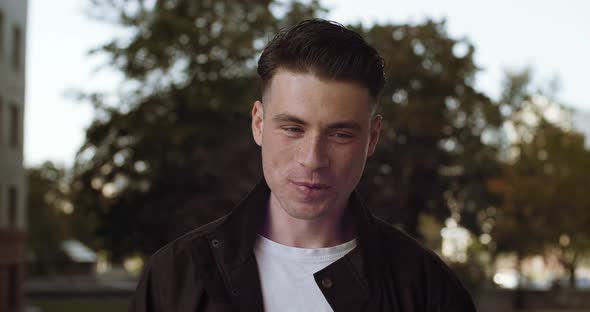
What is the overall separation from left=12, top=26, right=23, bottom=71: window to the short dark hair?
3624 cm

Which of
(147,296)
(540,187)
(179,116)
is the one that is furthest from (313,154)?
(540,187)

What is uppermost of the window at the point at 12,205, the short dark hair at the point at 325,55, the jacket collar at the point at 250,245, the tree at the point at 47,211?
the short dark hair at the point at 325,55

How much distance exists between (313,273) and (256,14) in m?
24.4

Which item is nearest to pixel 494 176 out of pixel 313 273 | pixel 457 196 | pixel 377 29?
pixel 457 196

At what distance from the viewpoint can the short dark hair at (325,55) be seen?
2666 mm

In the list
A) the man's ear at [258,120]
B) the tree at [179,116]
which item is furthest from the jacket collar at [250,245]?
the tree at [179,116]

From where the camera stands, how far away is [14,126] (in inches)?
1467

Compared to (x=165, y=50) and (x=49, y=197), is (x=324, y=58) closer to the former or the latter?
(x=165, y=50)

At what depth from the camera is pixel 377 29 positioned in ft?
76.0

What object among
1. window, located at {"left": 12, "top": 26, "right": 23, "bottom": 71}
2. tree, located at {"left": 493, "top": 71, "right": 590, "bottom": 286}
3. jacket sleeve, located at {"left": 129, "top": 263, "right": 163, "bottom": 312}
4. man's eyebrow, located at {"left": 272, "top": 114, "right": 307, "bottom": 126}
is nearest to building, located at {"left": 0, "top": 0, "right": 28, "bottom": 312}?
window, located at {"left": 12, "top": 26, "right": 23, "bottom": 71}

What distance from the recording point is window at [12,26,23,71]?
37.2 meters

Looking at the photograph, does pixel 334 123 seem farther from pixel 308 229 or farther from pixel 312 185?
pixel 308 229

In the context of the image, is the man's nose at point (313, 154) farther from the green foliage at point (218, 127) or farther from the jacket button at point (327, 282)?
the green foliage at point (218, 127)

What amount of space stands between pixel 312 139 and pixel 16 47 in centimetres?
3717
